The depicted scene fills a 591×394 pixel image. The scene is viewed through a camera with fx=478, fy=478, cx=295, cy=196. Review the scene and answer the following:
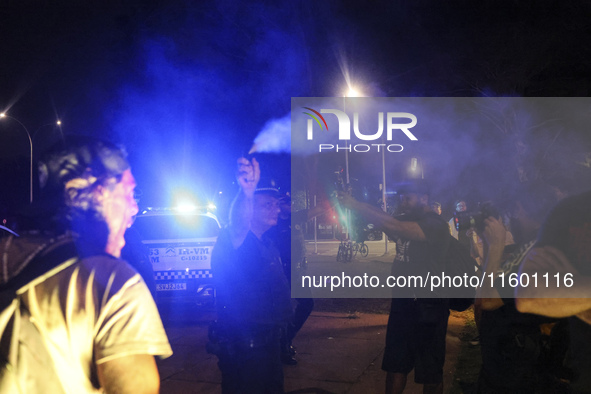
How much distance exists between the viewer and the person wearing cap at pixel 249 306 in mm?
2961

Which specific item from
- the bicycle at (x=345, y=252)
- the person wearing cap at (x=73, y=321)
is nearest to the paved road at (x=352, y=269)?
the bicycle at (x=345, y=252)

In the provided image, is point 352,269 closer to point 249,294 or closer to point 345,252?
point 345,252

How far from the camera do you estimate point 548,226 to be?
241 centimetres

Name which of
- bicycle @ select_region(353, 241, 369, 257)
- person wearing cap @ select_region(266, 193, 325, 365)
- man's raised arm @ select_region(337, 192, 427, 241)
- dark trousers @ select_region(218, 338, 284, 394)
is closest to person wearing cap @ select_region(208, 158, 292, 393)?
dark trousers @ select_region(218, 338, 284, 394)

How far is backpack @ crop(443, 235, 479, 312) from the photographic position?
3646 mm

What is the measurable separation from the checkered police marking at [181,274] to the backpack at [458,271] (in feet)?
11.9

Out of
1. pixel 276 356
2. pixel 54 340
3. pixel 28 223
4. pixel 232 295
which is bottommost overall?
pixel 276 356

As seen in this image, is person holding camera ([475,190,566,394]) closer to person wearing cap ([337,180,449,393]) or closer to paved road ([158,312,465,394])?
person wearing cap ([337,180,449,393])

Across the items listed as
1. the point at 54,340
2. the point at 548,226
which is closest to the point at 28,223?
the point at 54,340

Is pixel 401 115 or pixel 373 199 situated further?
pixel 373 199

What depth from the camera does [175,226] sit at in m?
6.98

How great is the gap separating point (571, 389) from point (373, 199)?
3550 mm

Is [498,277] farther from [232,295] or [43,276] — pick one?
[43,276]

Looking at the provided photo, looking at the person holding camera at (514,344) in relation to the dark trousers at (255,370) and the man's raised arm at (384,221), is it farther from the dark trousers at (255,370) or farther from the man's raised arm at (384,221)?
the dark trousers at (255,370)
